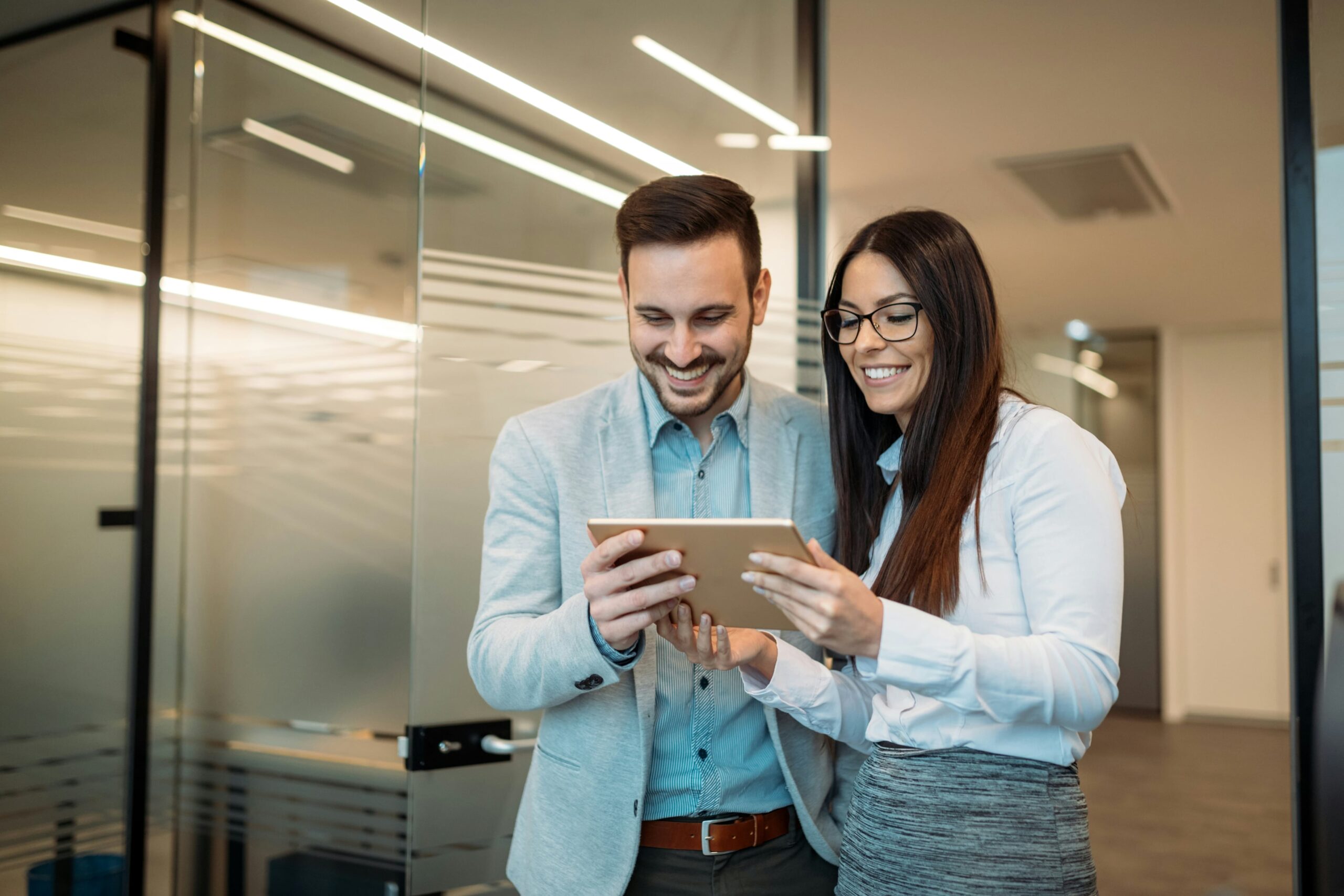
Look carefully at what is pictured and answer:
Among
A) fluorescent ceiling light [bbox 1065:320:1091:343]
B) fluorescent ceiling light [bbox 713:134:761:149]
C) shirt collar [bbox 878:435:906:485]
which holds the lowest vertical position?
shirt collar [bbox 878:435:906:485]

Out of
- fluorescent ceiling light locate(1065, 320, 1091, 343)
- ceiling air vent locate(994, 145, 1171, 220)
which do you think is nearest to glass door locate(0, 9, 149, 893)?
ceiling air vent locate(994, 145, 1171, 220)

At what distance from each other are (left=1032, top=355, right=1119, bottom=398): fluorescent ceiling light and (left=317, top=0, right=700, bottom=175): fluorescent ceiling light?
278 inches

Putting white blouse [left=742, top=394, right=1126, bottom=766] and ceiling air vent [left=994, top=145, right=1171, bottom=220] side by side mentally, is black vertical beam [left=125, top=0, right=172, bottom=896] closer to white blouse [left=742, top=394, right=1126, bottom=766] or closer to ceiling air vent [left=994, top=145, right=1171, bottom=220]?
white blouse [left=742, top=394, right=1126, bottom=766]

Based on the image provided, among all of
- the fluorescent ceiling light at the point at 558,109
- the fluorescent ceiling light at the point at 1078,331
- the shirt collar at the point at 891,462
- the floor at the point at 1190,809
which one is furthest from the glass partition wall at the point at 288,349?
the fluorescent ceiling light at the point at 1078,331

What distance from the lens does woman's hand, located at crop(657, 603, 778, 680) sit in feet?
4.51

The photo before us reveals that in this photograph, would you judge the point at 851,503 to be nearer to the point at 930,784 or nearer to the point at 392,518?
the point at 930,784

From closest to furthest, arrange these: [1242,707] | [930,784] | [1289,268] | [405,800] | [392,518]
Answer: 1. [930,784]
2. [1289,268]
3. [405,800]
4. [392,518]
5. [1242,707]

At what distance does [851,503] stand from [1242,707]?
8.31 m

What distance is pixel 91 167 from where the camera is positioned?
327 centimetres

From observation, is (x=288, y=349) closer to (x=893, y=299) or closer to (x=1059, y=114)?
(x=893, y=299)

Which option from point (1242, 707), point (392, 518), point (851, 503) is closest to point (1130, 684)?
point (1242, 707)

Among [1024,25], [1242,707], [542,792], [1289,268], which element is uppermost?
[1024,25]

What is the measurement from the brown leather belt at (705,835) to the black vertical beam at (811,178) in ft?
3.94

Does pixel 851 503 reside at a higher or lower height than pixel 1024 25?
lower
